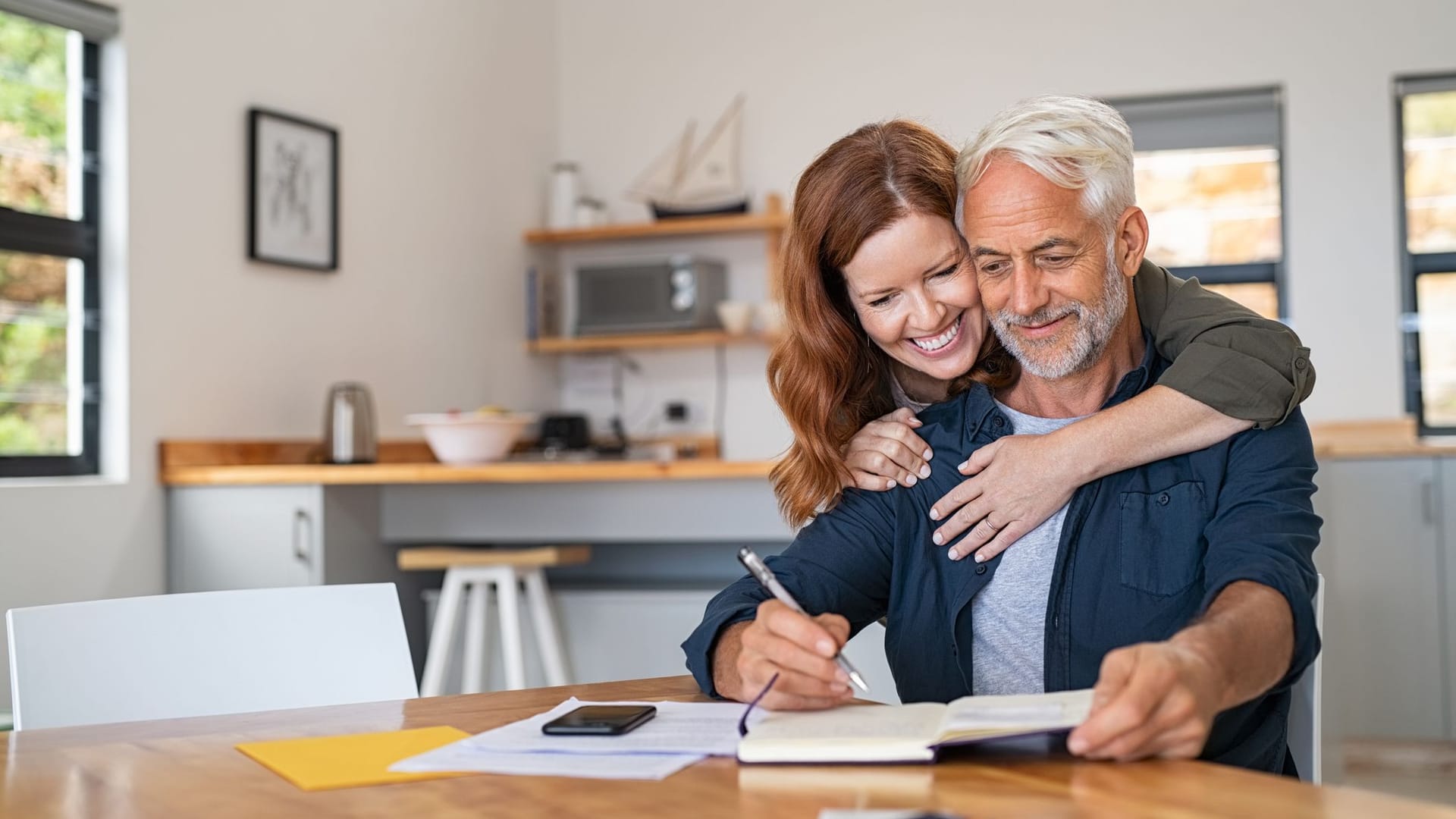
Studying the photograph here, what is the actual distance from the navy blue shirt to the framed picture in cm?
262

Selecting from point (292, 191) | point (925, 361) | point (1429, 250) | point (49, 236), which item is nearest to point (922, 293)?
point (925, 361)

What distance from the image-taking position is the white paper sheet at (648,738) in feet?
3.81

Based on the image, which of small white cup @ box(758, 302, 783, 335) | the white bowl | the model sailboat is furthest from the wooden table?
the model sailboat

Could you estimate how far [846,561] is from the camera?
171 centimetres

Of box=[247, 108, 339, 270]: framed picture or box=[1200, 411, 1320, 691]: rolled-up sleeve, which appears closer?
box=[1200, 411, 1320, 691]: rolled-up sleeve

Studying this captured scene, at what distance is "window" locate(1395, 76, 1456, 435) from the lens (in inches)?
189

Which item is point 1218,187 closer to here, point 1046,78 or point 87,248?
point 1046,78

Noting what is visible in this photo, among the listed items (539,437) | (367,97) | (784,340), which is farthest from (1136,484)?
(539,437)

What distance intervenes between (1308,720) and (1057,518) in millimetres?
339

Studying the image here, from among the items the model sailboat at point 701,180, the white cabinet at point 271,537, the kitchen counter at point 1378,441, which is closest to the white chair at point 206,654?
the white cabinet at point 271,537

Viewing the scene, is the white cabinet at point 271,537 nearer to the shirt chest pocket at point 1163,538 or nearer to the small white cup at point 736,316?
the small white cup at point 736,316

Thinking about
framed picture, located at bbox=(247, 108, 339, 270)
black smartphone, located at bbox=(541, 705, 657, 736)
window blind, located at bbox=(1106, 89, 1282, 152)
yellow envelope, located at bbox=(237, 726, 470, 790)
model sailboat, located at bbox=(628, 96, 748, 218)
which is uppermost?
window blind, located at bbox=(1106, 89, 1282, 152)

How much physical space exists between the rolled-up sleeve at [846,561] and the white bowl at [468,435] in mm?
2154

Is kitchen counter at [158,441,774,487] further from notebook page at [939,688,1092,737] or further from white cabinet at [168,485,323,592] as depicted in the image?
notebook page at [939,688,1092,737]
